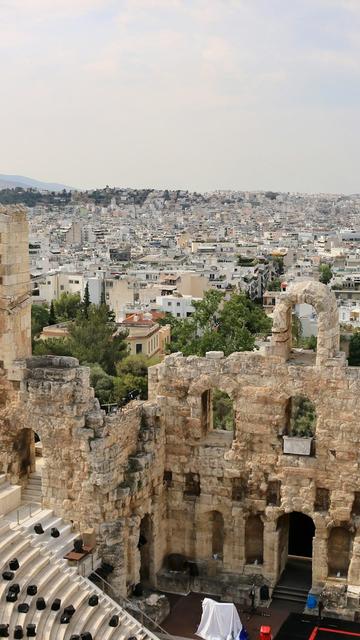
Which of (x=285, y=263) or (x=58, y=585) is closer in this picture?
(x=58, y=585)

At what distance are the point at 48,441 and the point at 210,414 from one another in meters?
5.82

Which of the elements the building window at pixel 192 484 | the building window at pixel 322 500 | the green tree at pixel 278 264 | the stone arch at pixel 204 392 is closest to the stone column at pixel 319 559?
the building window at pixel 322 500

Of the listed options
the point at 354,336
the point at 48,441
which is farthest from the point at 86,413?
the point at 354,336

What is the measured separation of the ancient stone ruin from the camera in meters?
25.8

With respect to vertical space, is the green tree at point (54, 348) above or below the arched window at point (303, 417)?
above

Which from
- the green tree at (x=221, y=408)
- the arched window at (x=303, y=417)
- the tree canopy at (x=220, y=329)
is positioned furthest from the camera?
the tree canopy at (x=220, y=329)

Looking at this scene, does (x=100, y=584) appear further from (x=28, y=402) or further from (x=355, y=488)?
(x=355, y=488)

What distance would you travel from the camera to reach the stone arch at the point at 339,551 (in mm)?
27188

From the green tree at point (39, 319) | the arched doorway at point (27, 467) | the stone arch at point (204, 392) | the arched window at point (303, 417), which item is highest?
the stone arch at point (204, 392)

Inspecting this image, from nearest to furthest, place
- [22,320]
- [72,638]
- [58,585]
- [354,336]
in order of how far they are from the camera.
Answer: [72,638] → [58,585] → [22,320] → [354,336]

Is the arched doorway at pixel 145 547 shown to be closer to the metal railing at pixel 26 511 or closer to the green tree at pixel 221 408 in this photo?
the metal railing at pixel 26 511

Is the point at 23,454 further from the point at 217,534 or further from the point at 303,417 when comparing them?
the point at 303,417

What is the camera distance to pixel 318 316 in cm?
→ 2645

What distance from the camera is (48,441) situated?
84.9 ft
